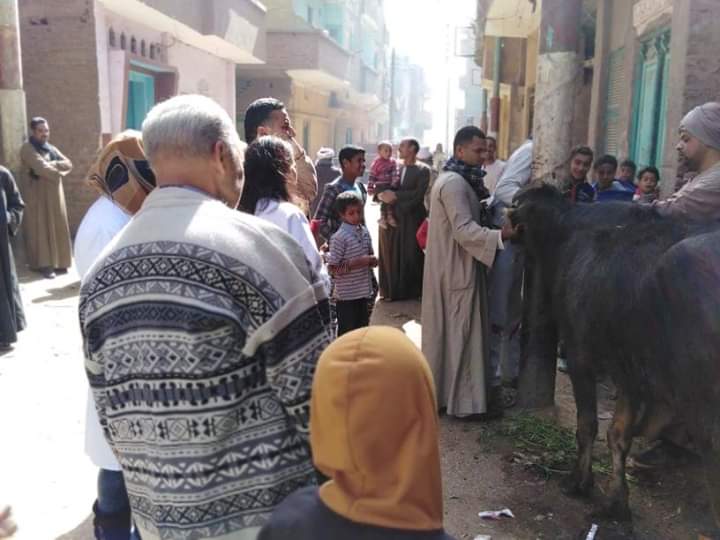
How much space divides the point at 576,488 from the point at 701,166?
1.75m

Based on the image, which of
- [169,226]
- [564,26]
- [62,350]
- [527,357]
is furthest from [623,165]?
[169,226]

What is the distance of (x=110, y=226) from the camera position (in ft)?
8.18

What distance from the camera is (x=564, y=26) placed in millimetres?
4531

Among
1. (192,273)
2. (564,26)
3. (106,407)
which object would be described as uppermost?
(564,26)

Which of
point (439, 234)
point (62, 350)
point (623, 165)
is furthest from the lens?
point (623, 165)

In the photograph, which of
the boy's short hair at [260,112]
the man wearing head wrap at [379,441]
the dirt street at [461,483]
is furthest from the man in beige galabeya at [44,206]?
the man wearing head wrap at [379,441]

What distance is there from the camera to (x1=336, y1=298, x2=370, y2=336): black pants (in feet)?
15.6

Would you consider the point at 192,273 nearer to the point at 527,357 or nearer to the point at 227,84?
the point at 527,357

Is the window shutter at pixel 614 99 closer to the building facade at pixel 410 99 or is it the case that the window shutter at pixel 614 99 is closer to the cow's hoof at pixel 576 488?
the cow's hoof at pixel 576 488

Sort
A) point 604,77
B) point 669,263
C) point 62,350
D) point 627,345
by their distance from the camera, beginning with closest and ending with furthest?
point 669,263, point 627,345, point 62,350, point 604,77

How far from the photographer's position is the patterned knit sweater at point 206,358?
4.87 feet

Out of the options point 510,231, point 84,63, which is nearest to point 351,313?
point 510,231

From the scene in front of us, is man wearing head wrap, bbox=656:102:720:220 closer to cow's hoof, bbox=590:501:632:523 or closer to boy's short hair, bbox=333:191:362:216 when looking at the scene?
cow's hoof, bbox=590:501:632:523

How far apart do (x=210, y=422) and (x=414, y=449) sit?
54cm
